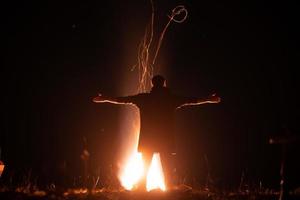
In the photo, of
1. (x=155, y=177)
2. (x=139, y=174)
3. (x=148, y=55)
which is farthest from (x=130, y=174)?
(x=148, y=55)

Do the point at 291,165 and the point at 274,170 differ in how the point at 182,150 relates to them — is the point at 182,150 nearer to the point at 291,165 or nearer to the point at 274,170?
the point at 274,170

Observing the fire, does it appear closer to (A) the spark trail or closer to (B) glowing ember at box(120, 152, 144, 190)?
(B) glowing ember at box(120, 152, 144, 190)

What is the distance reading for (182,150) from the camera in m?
19.8

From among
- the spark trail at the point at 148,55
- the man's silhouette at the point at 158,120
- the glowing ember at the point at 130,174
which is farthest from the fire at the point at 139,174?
the spark trail at the point at 148,55

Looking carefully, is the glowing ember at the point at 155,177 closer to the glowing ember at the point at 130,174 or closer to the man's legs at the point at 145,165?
the glowing ember at the point at 130,174

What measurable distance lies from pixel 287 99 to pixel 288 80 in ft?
2.29

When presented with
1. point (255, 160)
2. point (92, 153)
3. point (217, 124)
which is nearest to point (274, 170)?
point (255, 160)

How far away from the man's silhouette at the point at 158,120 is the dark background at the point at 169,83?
745 centimetres

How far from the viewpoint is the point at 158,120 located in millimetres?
11695

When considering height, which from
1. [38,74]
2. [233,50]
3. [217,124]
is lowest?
[217,124]

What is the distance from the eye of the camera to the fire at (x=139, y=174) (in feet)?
39.7

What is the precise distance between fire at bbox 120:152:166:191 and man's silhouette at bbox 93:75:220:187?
0.35 metres

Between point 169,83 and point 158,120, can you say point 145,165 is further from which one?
point 169,83

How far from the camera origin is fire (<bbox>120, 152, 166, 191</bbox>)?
12.1 m
